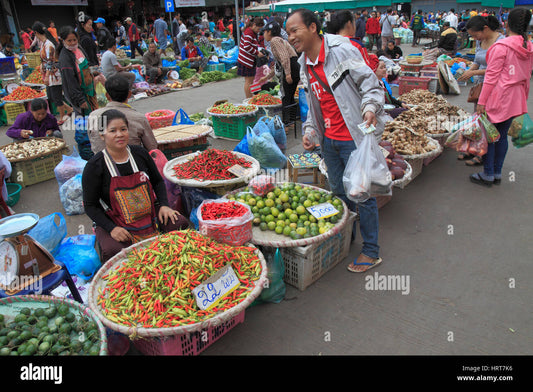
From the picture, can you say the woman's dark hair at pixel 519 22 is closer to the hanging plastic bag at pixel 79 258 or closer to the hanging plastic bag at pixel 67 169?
the hanging plastic bag at pixel 79 258

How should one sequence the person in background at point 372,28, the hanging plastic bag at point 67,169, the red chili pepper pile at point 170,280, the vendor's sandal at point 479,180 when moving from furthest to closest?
the person in background at point 372,28
the vendor's sandal at point 479,180
the hanging plastic bag at point 67,169
the red chili pepper pile at point 170,280

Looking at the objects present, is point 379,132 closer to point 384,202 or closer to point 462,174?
point 384,202

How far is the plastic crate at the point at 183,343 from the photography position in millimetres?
2424

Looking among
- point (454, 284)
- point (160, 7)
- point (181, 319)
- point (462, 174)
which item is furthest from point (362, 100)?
point (160, 7)

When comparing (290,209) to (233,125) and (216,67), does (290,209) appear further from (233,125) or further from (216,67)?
(216,67)

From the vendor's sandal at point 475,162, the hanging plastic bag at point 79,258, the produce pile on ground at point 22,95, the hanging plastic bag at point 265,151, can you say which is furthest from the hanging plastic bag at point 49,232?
the produce pile on ground at point 22,95

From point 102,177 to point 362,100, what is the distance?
211cm

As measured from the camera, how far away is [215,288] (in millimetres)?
2461

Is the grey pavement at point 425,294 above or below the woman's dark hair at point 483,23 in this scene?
below

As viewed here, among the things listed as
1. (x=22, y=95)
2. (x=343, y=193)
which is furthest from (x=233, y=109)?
(x=22, y=95)

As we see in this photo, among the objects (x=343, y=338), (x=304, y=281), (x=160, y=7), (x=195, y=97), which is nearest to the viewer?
(x=343, y=338)

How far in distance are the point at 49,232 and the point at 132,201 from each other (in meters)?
0.89

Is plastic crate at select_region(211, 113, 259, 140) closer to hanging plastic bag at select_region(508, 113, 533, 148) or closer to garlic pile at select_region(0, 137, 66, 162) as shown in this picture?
garlic pile at select_region(0, 137, 66, 162)
